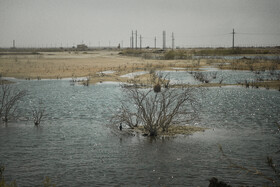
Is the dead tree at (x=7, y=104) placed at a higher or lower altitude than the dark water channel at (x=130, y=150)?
higher

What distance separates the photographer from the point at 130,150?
13.2 m

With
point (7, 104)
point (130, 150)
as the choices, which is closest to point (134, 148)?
point (130, 150)

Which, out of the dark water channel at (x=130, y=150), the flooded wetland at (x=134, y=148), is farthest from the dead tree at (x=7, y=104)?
the dark water channel at (x=130, y=150)

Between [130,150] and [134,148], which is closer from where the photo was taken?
[130,150]

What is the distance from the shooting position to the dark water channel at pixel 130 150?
1066 centimetres

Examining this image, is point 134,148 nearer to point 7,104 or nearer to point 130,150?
point 130,150

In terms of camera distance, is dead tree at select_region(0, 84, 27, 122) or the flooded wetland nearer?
the flooded wetland

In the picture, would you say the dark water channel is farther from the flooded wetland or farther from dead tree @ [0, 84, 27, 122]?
dead tree @ [0, 84, 27, 122]

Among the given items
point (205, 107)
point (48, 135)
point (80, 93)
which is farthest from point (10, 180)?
point (80, 93)

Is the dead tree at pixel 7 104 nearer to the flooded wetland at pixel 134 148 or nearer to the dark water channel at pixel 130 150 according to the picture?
the flooded wetland at pixel 134 148

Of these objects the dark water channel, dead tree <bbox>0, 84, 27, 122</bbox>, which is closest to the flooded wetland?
the dark water channel

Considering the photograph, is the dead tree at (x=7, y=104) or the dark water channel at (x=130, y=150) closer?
the dark water channel at (x=130, y=150)

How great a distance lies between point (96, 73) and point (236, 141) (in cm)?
3228

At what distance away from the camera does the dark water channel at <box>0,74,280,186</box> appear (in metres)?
10.7
